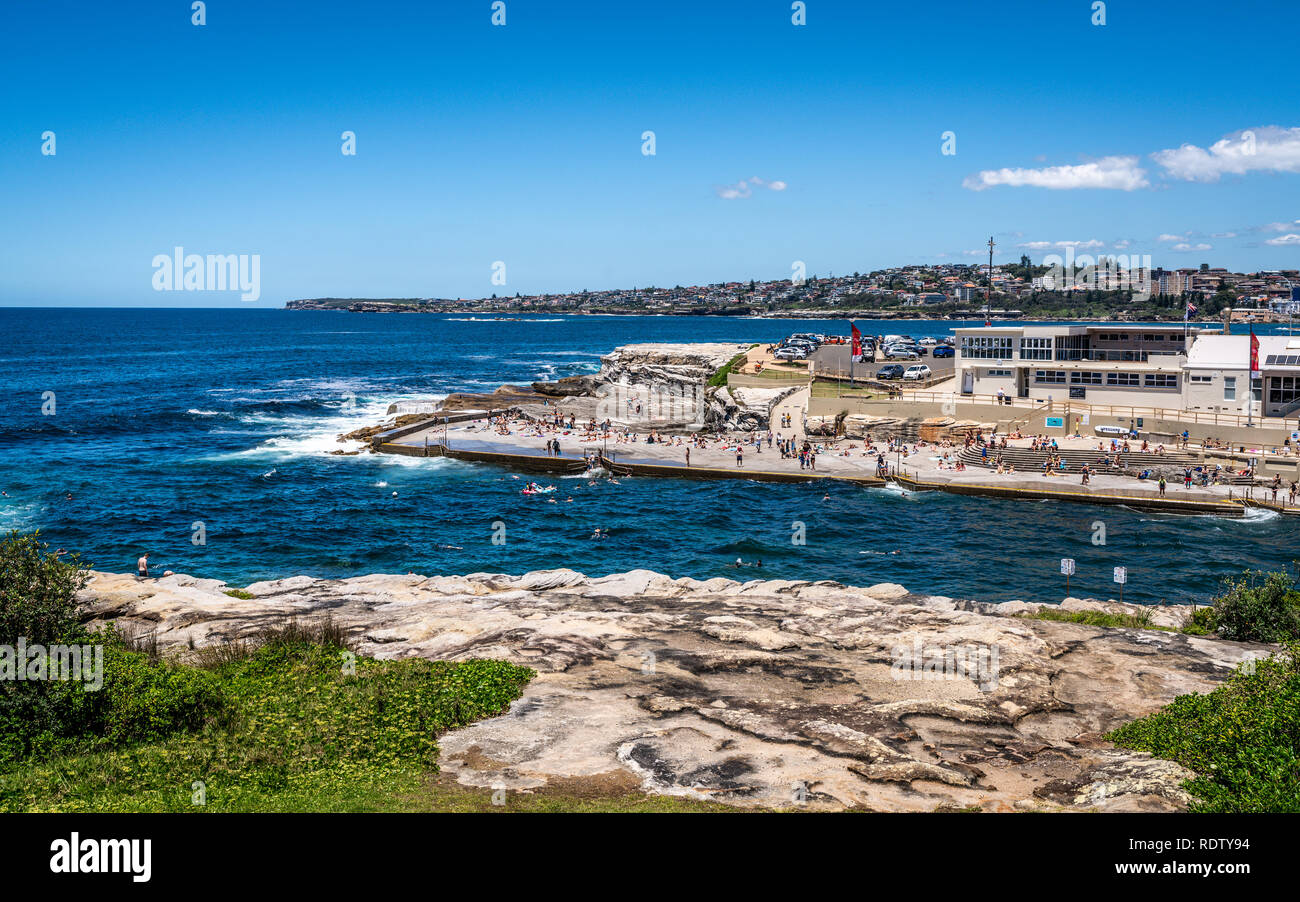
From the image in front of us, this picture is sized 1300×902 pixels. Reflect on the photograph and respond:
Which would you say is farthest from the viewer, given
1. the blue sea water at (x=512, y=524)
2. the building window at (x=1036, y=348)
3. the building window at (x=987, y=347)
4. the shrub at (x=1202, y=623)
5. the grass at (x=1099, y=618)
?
the building window at (x=987, y=347)

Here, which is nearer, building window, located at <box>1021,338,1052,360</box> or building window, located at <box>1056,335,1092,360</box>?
building window, located at <box>1056,335,1092,360</box>

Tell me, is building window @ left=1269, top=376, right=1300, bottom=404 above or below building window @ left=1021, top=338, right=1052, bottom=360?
below

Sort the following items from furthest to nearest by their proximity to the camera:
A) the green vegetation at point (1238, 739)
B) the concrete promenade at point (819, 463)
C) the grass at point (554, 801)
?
the concrete promenade at point (819, 463) → the grass at point (554, 801) → the green vegetation at point (1238, 739)

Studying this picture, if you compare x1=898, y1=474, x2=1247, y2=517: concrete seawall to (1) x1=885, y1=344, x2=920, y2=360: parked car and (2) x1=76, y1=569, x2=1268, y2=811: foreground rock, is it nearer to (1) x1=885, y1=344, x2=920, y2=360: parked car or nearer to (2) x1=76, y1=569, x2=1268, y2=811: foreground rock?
(2) x1=76, y1=569, x2=1268, y2=811: foreground rock

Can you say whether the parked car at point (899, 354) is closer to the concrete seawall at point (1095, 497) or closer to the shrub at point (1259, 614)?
the concrete seawall at point (1095, 497)

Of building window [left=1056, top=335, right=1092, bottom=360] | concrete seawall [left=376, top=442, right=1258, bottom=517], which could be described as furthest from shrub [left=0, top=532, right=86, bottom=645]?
building window [left=1056, top=335, right=1092, bottom=360]

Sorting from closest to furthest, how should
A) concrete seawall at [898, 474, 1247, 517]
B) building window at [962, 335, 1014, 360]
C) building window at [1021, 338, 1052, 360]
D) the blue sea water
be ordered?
the blue sea water < concrete seawall at [898, 474, 1247, 517] < building window at [1021, 338, 1052, 360] < building window at [962, 335, 1014, 360]

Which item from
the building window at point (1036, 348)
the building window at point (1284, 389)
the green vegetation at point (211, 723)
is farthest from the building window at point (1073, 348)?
the green vegetation at point (211, 723)
